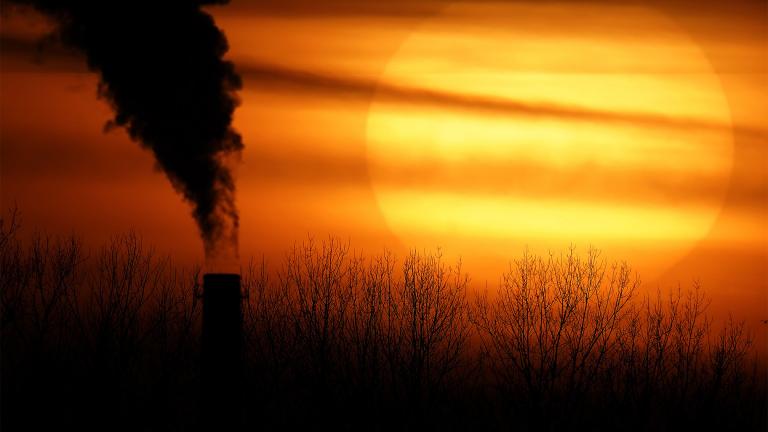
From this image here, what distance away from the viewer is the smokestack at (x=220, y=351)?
61.2 ft

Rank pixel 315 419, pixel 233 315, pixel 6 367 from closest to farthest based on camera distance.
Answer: pixel 233 315 → pixel 6 367 → pixel 315 419

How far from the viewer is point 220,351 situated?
18672mm

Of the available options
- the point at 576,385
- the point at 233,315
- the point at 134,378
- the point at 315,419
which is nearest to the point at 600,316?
the point at 576,385

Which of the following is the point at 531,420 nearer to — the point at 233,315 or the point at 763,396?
the point at 763,396

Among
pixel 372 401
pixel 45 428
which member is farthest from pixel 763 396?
pixel 45 428

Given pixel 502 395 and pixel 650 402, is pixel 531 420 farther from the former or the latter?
pixel 650 402

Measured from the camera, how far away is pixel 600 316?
3000 centimetres

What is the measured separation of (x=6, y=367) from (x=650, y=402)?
15.9 meters

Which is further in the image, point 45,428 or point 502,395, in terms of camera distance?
point 502,395

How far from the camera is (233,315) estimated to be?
18750 millimetres

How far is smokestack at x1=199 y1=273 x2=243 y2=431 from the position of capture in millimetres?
18656

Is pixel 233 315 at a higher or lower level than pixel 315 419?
higher

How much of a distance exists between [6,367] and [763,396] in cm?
1876

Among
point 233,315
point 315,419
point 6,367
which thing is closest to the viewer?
point 233,315
